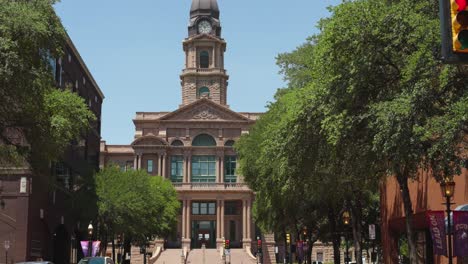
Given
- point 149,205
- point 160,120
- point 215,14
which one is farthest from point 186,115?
point 149,205

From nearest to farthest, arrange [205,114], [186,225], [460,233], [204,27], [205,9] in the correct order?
[460,233] < [186,225] < [205,114] < [205,9] < [204,27]

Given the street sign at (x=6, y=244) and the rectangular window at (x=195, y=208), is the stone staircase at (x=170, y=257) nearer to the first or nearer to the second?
the rectangular window at (x=195, y=208)

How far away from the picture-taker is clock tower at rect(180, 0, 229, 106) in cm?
12481

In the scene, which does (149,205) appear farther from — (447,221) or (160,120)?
(447,221)

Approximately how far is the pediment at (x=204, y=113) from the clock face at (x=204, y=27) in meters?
16.6

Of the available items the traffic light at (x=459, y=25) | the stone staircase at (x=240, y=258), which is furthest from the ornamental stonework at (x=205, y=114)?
the traffic light at (x=459, y=25)

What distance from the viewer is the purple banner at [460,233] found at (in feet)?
80.3

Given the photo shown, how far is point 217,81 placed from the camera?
124812 millimetres

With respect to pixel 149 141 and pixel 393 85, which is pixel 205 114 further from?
pixel 393 85

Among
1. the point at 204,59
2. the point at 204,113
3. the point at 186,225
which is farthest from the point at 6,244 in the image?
the point at 204,59

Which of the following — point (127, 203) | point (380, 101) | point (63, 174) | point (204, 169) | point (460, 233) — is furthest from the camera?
point (204, 169)

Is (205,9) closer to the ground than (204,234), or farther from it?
farther from it

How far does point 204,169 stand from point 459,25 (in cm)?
11041

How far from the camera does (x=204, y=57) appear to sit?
418 feet
